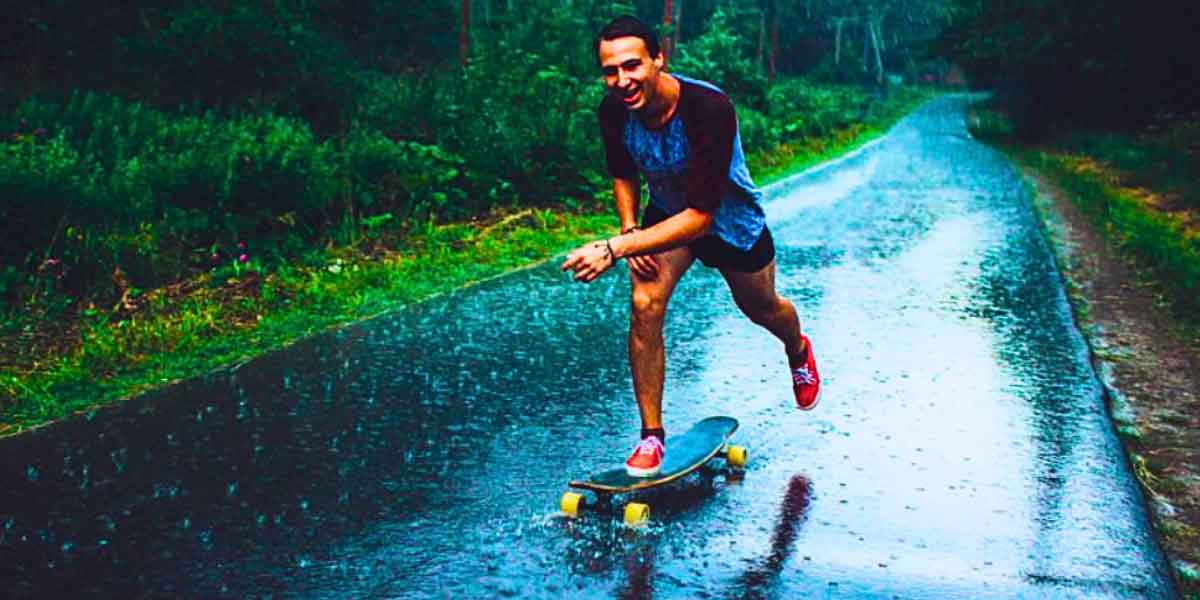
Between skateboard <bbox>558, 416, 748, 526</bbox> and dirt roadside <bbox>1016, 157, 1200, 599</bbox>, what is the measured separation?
1.61 metres

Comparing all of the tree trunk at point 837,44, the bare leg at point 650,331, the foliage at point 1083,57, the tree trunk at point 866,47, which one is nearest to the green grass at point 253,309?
the bare leg at point 650,331

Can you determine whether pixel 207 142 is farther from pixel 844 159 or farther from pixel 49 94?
pixel 844 159

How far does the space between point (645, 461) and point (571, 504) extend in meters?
0.37

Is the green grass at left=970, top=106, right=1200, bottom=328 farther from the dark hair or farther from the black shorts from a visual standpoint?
the dark hair

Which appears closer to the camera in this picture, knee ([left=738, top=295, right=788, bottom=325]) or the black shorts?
the black shorts

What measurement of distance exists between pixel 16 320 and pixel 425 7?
45188 millimetres

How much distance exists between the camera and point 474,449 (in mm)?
4852

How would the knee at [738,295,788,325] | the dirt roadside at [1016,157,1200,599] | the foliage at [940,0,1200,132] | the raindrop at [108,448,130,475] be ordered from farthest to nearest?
the foliage at [940,0,1200,132] < the knee at [738,295,788,325] < the raindrop at [108,448,130,475] < the dirt roadside at [1016,157,1200,599]

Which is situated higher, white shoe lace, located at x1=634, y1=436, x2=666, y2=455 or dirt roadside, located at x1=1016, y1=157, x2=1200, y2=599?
white shoe lace, located at x1=634, y1=436, x2=666, y2=455

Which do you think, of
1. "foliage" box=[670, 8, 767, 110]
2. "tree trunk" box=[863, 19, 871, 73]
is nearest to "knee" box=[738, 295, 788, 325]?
"foliage" box=[670, 8, 767, 110]

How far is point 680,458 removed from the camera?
4.45 meters

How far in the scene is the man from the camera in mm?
3996

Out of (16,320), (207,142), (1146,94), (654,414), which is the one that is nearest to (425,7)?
(1146,94)

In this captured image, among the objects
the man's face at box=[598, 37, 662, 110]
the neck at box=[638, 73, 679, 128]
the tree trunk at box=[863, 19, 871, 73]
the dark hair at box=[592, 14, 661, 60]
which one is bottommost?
the tree trunk at box=[863, 19, 871, 73]
